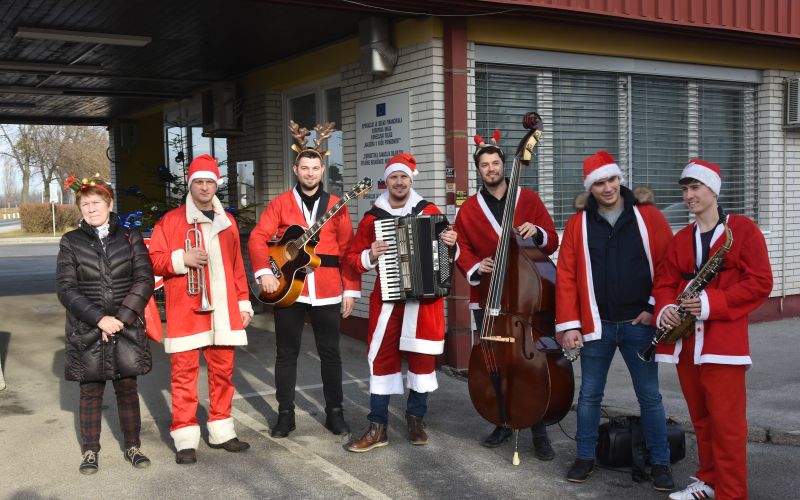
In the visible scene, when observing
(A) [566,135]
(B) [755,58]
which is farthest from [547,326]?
(B) [755,58]

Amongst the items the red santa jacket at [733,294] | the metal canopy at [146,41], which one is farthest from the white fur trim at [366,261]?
the metal canopy at [146,41]

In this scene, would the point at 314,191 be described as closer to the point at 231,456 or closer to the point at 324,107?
the point at 231,456

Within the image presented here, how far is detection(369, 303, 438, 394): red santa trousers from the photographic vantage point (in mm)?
5723

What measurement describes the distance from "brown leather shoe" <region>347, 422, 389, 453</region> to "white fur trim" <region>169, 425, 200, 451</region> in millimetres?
993

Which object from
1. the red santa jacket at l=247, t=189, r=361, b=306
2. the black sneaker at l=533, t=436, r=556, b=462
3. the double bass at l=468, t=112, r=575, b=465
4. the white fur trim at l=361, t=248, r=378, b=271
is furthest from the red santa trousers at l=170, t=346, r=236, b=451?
the black sneaker at l=533, t=436, r=556, b=462

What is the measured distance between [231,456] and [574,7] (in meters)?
5.19

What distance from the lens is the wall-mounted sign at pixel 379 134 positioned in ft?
27.7

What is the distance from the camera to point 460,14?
7922 millimetres

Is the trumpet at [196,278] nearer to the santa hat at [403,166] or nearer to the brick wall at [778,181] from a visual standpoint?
the santa hat at [403,166]

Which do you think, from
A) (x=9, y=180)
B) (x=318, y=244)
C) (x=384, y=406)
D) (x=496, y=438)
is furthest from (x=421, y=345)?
(x=9, y=180)

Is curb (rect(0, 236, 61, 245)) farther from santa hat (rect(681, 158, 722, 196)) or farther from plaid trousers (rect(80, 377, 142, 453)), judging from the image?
santa hat (rect(681, 158, 722, 196))

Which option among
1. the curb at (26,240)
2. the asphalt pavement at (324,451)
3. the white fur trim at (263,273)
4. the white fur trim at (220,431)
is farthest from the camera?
the curb at (26,240)

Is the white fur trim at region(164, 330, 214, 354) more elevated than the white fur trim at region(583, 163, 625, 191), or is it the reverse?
the white fur trim at region(583, 163, 625, 191)

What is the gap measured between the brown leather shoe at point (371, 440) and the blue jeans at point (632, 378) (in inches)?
54.1
